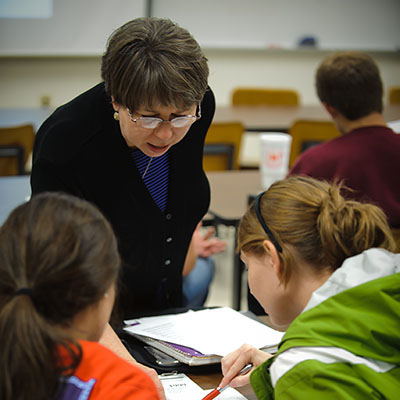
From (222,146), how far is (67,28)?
2.69 meters

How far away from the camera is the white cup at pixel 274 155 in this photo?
2672mm

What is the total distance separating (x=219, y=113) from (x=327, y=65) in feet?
6.92

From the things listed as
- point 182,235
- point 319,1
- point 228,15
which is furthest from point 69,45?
point 182,235

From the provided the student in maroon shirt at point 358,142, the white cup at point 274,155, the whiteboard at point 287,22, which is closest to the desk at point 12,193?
the white cup at point 274,155

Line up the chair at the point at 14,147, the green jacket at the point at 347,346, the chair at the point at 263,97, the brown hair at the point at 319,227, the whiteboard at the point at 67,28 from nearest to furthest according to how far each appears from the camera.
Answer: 1. the green jacket at the point at 347,346
2. the brown hair at the point at 319,227
3. the chair at the point at 14,147
4. the chair at the point at 263,97
5. the whiteboard at the point at 67,28

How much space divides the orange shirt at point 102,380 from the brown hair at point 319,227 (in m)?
0.45

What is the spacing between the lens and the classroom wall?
5.75m

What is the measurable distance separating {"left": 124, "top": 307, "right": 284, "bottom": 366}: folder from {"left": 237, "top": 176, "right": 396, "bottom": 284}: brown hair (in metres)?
0.26

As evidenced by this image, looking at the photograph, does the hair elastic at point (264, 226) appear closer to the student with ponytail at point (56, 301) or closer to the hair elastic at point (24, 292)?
the student with ponytail at point (56, 301)

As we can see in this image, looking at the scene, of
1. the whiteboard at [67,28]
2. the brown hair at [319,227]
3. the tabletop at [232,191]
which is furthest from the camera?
the whiteboard at [67,28]

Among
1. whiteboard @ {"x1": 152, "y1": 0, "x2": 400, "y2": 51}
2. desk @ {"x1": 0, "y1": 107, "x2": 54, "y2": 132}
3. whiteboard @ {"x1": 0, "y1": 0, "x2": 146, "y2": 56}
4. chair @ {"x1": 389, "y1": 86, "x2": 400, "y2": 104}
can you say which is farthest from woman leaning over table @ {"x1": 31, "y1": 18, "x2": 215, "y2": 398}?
whiteboard @ {"x1": 152, "y1": 0, "x2": 400, "y2": 51}

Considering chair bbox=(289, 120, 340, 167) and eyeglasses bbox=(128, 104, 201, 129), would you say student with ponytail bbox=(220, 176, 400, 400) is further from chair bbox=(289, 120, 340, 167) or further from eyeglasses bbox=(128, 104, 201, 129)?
chair bbox=(289, 120, 340, 167)

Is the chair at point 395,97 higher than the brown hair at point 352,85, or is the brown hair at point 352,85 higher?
the brown hair at point 352,85

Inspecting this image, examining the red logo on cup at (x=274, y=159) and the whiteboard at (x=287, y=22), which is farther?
the whiteboard at (x=287, y=22)
